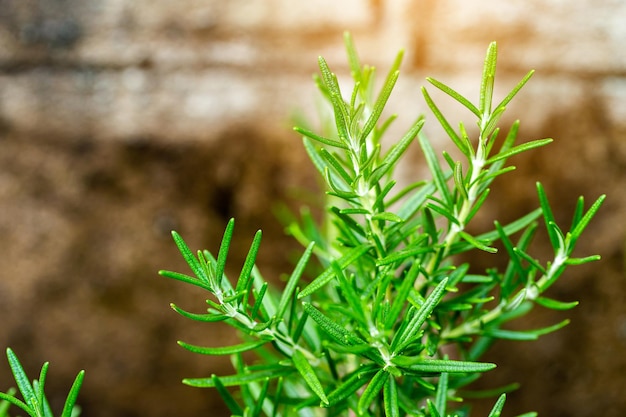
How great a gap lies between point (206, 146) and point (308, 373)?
64 centimetres

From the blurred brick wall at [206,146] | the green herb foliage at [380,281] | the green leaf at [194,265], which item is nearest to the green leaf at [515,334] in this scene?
the green herb foliage at [380,281]

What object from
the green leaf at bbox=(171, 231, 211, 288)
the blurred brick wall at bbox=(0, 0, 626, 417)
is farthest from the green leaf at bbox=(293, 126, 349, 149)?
the blurred brick wall at bbox=(0, 0, 626, 417)

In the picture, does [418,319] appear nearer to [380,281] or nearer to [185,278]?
[380,281]

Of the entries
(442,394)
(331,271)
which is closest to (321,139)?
(331,271)

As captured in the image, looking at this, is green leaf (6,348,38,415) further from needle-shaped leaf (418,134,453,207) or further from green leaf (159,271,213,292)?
needle-shaped leaf (418,134,453,207)

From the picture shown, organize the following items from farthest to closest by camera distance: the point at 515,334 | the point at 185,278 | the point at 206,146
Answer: the point at 206,146 → the point at 515,334 → the point at 185,278

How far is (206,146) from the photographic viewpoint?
36.0 inches

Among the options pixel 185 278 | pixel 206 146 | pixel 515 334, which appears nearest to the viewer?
pixel 185 278

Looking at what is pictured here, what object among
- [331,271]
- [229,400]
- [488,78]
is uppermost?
[488,78]

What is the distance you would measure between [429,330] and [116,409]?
79 centimetres

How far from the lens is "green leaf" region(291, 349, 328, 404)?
0.32 metres

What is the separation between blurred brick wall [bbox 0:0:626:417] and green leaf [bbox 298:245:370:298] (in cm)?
57

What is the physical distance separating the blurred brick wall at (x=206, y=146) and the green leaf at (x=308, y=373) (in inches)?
22.7

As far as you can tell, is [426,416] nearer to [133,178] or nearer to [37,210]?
[133,178]
